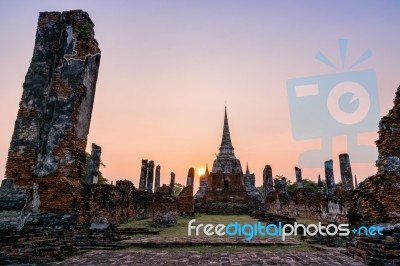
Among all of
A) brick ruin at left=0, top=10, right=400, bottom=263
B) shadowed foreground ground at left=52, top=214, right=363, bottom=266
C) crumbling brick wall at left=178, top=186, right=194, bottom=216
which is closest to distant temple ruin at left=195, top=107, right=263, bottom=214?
crumbling brick wall at left=178, top=186, right=194, bottom=216

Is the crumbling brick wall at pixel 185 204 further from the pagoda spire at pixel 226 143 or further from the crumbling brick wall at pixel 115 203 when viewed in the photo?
the pagoda spire at pixel 226 143

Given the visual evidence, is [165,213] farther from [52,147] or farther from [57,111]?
[57,111]

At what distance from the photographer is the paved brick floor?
16.3 ft

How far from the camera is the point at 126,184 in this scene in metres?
15.7

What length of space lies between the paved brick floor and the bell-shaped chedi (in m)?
1.56

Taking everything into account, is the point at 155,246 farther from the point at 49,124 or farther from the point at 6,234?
the point at 49,124

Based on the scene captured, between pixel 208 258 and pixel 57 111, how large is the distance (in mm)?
4933

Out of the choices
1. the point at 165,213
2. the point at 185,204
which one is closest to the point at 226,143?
the point at 185,204

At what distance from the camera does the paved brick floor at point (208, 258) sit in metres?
4.98

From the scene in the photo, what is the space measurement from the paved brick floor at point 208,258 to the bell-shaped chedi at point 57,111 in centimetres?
156

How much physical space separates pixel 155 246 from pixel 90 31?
591 cm

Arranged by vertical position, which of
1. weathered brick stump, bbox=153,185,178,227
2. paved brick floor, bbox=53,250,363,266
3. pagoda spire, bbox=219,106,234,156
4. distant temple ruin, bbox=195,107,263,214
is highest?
pagoda spire, bbox=219,106,234,156

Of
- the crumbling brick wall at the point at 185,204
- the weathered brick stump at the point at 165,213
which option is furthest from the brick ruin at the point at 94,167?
the crumbling brick wall at the point at 185,204

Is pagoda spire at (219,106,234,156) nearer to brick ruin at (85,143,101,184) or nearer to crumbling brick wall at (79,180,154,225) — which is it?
crumbling brick wall at (79,180,154,225)
